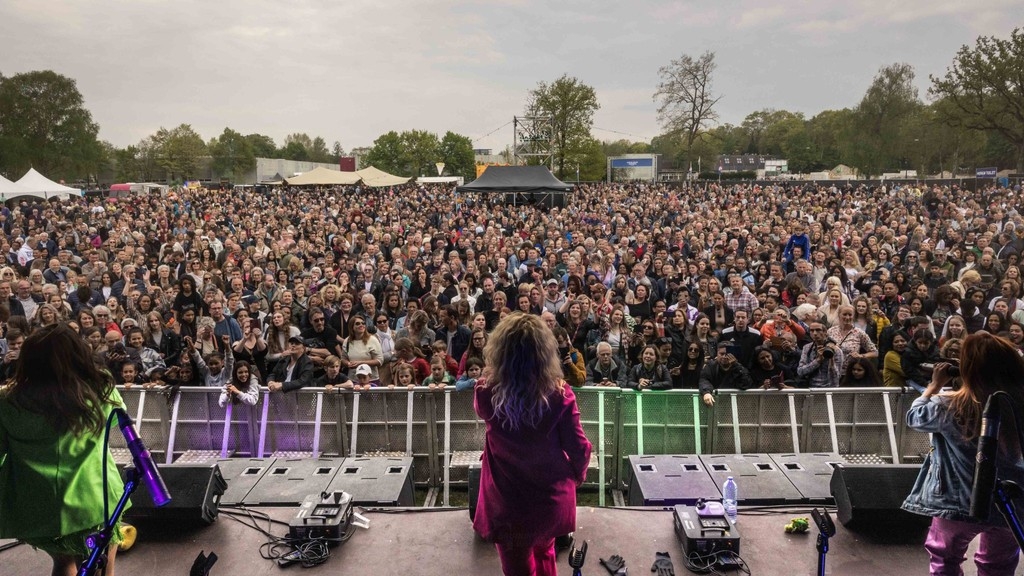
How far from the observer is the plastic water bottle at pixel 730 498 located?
12.7 feet

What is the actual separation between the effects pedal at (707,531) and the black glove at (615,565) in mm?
388

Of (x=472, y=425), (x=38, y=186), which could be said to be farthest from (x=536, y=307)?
(x=38, y=186)

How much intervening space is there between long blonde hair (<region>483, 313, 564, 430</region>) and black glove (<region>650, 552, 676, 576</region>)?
1687 millimetres

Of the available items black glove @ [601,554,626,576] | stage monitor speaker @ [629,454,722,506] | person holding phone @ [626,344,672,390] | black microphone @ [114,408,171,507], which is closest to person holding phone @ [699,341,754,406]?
person holding phone @ [626,344,672,390]

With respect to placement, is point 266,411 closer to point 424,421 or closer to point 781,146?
point 424,421

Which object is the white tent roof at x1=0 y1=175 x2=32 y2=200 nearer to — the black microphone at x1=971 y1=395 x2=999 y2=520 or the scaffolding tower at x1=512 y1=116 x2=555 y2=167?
the scaffolding tower at x1=512 y1=116 x2=555 y2=167

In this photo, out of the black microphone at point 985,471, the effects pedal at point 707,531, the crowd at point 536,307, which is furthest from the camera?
the crowd at point 536,307

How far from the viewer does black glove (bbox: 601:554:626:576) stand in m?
3.55

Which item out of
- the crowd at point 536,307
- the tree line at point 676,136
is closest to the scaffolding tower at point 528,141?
the tree line at point 676,136

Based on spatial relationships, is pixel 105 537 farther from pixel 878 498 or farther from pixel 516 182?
pixel 516 182

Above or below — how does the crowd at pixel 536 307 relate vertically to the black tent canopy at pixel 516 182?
below

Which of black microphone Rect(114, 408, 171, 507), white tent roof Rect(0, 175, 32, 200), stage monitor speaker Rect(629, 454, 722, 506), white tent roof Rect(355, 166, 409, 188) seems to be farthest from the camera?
white tent roof Rect(355, 166, 409, 188)

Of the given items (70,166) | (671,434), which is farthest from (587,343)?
(70,166)

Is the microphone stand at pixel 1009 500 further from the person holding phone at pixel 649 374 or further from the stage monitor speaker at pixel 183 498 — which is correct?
the stage monitor speaker at pixel 183 498
